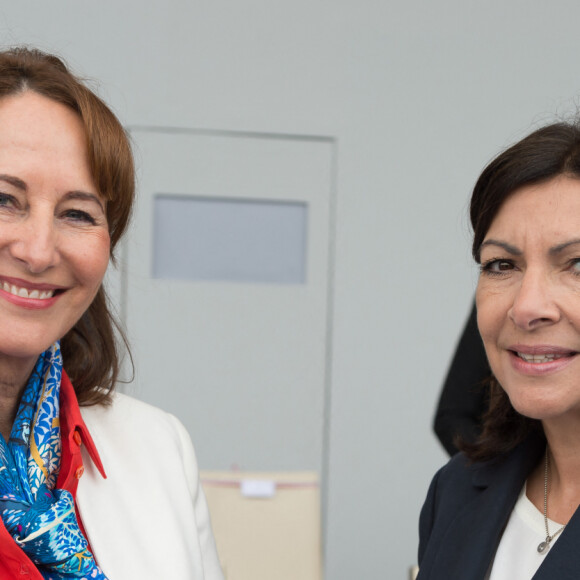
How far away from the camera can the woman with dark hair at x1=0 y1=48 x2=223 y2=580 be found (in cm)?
145

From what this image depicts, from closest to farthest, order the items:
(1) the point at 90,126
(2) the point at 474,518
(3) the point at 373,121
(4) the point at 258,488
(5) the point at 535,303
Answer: (5) the point at 535,303 → (1) the point at 90,126 → (2) the point at 474,518 → (4) the point at 258,488 → (3) the point at 373,121

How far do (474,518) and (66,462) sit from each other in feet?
2.52

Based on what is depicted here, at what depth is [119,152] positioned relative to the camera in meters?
1.60

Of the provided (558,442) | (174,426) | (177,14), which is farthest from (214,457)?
(558,442)

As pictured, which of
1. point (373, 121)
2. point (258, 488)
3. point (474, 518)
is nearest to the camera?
point (474, 518)

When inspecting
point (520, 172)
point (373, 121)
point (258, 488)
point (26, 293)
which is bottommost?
point (258, 488)

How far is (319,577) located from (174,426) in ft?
3.19

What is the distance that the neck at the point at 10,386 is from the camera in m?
1.59

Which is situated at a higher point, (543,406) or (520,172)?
(520,172)

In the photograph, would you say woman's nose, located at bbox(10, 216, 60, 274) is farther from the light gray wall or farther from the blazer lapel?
the light gray wall

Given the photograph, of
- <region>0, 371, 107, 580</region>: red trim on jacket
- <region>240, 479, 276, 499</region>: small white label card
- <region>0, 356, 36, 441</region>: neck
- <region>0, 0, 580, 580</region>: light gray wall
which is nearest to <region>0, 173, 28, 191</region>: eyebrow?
<region>0, 356, 36, 441</region>: neck

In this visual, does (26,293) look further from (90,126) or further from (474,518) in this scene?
(474,518)

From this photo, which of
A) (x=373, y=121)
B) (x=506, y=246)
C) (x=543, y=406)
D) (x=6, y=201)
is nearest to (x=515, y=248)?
(x=506, y=246)

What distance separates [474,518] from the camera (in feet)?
5.48
